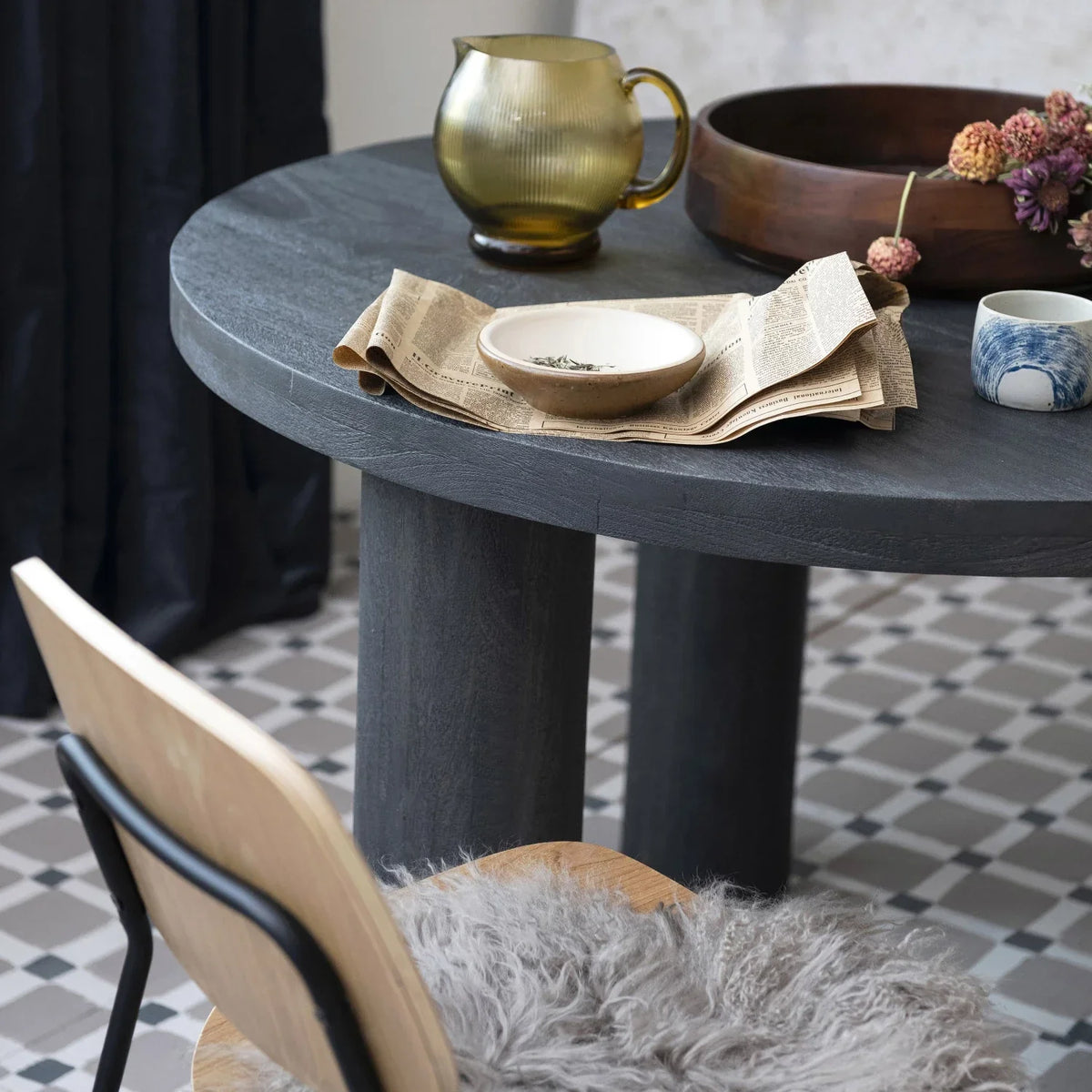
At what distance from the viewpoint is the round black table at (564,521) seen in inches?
37.1

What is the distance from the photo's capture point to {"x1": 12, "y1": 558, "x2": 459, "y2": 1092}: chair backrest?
66cm

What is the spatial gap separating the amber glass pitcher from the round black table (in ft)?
0.13

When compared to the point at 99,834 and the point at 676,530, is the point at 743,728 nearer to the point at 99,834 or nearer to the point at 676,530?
the point at 676,530

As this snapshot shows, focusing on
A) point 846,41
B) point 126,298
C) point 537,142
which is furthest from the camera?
point 846,41

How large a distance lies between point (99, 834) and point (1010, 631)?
6.75ft

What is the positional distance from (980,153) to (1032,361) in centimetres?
25

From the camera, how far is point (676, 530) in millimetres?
958

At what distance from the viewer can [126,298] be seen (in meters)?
2.27

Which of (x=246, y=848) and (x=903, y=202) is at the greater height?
(x=903, y=202)

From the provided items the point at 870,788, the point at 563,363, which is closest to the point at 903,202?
the point at 563,363

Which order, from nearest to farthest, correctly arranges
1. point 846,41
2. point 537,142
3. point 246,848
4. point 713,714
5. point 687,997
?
point 246,848 < point 687,997 < point 537,142 < point 713,714 < point 846,41

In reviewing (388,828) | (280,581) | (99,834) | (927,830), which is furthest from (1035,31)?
(99,834)

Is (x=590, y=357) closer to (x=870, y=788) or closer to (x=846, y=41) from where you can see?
(x=870, y=788)

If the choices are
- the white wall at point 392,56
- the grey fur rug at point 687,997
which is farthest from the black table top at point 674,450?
the white wall at point 392,56
